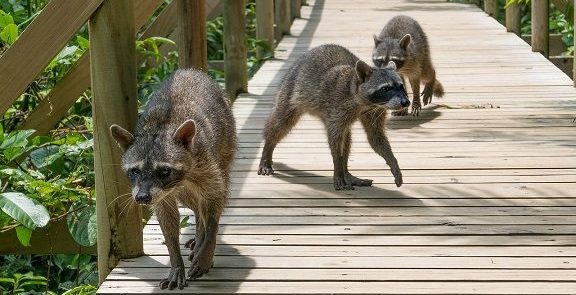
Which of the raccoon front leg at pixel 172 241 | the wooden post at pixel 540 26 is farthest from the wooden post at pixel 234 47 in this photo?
the raccoon front leg at pixel 172 241

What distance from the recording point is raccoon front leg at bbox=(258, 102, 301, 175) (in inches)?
245

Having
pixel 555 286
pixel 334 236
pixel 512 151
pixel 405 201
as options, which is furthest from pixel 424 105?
pixel 555 286

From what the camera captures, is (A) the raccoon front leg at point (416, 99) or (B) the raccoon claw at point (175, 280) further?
(A) the raccoon front leg at point (416, 99)

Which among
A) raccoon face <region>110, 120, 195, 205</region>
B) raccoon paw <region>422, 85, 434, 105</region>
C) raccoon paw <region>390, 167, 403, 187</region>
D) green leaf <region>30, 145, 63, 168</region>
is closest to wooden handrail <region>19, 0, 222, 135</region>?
green leaf <region>30, 145, 63, 168</region>

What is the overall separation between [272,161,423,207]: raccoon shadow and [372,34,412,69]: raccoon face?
1990 mm

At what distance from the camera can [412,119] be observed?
25.6 ft

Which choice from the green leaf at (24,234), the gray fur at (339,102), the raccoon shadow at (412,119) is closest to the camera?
the green leaf at (24,234)

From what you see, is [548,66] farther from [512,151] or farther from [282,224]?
[282,224]

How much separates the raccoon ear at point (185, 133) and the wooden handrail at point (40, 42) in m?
0.59

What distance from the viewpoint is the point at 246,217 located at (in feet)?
17.4

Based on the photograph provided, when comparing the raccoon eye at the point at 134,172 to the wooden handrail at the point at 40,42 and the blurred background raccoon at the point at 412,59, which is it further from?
the blurred background raccoon at the point at 412,59

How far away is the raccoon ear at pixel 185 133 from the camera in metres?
4.24

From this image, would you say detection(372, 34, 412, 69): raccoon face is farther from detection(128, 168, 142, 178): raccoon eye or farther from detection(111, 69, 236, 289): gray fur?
detection(128, 168, 142, 178): raccoon eye

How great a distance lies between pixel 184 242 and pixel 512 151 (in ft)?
8.11
